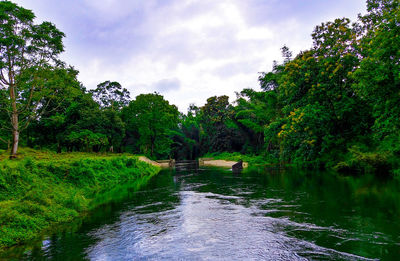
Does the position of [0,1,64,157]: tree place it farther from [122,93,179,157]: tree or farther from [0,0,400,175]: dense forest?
[122,93,179,157]: tree

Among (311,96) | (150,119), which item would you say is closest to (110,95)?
(150,119)

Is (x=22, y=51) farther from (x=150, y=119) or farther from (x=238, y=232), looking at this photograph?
(x=150, y=119)

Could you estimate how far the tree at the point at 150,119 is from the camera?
44875 mm

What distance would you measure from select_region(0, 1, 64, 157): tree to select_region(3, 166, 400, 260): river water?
12.2 meters

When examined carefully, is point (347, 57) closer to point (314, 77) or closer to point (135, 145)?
point (314, 77)

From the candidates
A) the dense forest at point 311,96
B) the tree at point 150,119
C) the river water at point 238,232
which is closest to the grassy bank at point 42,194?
the river water at point 238,232

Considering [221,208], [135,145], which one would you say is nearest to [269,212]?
[221,208]

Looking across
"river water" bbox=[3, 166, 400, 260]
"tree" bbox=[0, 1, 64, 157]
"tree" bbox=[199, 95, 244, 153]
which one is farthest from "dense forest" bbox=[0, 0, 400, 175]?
"tree" bbox=[199, 95, 244, 153]

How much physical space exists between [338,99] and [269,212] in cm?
1860

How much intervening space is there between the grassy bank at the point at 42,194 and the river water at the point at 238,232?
661 millimetres

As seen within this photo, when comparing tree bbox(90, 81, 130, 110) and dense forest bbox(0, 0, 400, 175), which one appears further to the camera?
tree bbox(90, 81, 130, 110)

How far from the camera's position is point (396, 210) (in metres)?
7.25

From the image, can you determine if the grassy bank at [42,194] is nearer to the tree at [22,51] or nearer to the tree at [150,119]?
the tree at [22,51]

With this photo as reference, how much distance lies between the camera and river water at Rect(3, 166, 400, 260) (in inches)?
188
